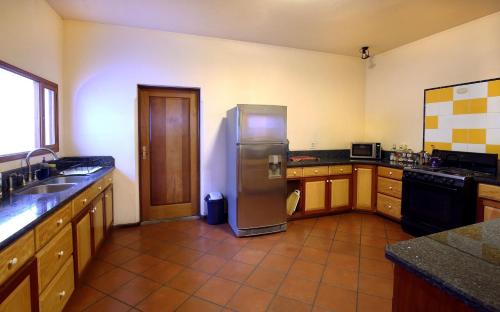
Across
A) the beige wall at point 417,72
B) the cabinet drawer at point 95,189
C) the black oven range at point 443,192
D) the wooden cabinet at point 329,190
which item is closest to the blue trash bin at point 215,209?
the wooden cabinet at point 329,190

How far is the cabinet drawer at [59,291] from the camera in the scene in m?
1.51

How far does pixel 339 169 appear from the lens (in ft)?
13.2

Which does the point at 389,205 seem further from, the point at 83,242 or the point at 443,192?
the point at 83,242

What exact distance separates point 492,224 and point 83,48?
13.6 ft

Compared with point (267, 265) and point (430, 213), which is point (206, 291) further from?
point (430, 213)

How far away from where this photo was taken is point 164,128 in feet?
12.0

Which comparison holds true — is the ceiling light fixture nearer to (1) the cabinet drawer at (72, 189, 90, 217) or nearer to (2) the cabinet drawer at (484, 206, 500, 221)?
(2) the cabinet drawer at (484, 206, 500, 221)

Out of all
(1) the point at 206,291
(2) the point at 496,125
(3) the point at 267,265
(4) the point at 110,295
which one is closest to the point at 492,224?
(3) the point at 267,265

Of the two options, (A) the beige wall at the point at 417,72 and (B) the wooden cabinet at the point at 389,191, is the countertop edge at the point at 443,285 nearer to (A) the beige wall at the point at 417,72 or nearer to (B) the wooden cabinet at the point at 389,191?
(B) the wooden cabinet at the point at 389,191

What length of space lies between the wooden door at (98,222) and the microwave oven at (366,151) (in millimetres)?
3751

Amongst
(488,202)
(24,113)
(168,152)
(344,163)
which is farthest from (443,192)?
(24,113)

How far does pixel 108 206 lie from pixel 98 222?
476 mm

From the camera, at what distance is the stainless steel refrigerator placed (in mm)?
3152

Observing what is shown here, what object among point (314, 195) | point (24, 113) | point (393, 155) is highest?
point (24, 113)
